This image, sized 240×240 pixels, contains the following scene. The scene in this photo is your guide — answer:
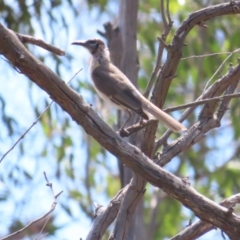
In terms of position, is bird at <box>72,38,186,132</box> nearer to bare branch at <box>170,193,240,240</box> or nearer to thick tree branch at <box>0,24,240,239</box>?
bare branch at <box>170,193,240,240</box>

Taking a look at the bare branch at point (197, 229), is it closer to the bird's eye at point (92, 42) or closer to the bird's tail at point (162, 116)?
the bird's tail at point (162, 116)

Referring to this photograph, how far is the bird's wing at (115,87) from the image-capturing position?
15.1 ft

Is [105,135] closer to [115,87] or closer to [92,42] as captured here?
[115,87]

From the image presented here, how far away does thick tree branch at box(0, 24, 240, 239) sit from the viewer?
309 cm

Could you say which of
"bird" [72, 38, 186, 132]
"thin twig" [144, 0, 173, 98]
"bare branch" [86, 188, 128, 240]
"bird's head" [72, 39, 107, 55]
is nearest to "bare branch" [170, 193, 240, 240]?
"bare branch" [86, 188, 128, 240]

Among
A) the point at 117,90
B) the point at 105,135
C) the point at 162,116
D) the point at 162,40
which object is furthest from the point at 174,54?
the point at 117,90

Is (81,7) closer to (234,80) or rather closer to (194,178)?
(194,178)

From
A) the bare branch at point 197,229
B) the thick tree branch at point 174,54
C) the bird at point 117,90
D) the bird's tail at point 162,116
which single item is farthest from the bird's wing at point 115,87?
the bare branch at point 197,229

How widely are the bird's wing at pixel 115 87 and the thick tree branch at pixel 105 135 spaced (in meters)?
1.20

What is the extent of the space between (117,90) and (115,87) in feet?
0.18

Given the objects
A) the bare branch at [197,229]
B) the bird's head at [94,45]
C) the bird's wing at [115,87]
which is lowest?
the bare branch at [197,229]

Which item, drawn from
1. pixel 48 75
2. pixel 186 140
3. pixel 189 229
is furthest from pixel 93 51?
pixel 48 75

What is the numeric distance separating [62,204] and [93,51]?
291 cm

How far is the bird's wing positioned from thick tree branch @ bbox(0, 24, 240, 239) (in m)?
1.20
